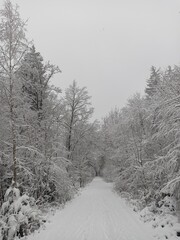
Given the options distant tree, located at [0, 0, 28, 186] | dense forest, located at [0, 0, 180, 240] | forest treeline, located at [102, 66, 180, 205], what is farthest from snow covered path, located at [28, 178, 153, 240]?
distant tree, located at [0, 0, 28, 186]

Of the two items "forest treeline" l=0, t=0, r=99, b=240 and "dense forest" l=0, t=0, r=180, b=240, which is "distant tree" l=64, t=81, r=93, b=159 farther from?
"forest treeline" l=0, t=0, r=99, b=240

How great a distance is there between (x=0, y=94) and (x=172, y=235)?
8.18 m

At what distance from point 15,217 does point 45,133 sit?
6.13 metres

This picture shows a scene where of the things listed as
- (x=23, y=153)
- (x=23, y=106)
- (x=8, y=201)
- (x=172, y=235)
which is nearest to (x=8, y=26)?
(x=23, y=106)

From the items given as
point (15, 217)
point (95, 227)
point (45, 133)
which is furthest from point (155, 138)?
point (15, 217)

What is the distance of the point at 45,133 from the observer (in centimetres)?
1277

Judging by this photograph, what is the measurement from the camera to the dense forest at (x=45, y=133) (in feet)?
25.6

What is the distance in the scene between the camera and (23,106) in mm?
9672

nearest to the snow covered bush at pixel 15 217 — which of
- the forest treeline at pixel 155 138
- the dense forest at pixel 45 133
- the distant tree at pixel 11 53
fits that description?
the dense forest at pixel 45 133

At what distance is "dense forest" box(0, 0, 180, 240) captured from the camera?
780cm

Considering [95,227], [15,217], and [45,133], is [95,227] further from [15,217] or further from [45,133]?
[45,133]

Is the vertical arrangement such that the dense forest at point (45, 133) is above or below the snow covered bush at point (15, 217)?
above

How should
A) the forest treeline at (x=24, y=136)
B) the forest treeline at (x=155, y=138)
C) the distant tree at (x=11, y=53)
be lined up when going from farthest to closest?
the distant tree at (x=11, y=53)
the forest treeline at (x=155, y=138)
the forest treeline at (x=24, y=136)

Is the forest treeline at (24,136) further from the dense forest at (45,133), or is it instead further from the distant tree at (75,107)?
the distant tree at (75,107)
